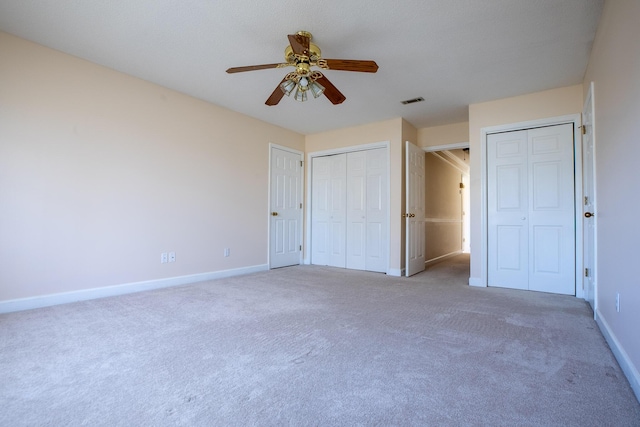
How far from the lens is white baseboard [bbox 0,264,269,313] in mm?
2783

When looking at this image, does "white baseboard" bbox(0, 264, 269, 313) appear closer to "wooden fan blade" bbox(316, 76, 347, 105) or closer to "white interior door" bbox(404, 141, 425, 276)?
"white interior door" bbox(404, 141, 425, 276)

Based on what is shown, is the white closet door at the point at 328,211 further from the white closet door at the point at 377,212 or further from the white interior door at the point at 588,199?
the white interior door at the point at 588,199

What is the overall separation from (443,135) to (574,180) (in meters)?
2.07

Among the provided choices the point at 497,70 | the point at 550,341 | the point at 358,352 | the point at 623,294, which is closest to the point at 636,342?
the point at 623,294

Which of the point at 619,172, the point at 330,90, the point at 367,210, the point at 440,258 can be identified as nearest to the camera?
the point at 619,172

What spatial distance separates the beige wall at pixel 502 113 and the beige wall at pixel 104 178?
3.43m

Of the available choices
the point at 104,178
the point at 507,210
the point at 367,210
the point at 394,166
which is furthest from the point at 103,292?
the point at 507,210

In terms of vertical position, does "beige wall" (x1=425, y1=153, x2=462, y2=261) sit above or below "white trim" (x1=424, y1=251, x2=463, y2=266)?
above

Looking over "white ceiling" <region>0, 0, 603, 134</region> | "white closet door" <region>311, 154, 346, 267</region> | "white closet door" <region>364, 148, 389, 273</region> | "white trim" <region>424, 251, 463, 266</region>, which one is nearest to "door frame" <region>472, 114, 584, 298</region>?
"white ceiling" <region>0, 0, 603, 134</region>

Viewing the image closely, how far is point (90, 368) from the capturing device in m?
1.73

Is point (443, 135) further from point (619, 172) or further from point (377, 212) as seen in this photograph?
point (619, 172)

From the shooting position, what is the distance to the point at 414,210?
4.98 meters

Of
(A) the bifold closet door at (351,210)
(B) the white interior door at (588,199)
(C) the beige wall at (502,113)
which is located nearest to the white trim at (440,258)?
(A) the bifold closet door at (351,210)

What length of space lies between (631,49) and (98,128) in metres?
4.44
